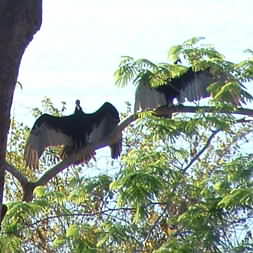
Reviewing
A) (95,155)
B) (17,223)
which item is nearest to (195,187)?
(17,223)

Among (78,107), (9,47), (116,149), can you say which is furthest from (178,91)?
(9,47)

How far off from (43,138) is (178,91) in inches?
42.2

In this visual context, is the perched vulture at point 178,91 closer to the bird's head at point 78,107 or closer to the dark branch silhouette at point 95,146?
the dark branch silhouette at point 95,146

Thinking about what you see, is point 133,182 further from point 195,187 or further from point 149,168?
point 195,187

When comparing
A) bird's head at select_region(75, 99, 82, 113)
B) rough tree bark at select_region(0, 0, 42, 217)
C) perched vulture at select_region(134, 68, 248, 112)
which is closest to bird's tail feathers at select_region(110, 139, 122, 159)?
perched vulture at select_region(134, 68, 248, 112)

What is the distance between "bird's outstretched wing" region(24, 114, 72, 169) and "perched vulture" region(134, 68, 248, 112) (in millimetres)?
695

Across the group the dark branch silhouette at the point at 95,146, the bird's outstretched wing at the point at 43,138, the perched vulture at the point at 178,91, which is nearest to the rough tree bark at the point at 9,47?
the dark branch silhouette at the point at 95,146

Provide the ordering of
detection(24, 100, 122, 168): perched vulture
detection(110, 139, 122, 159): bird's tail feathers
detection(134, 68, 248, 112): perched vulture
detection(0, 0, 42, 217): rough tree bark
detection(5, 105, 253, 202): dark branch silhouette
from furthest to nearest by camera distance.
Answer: detection(24, 100, 122, 168): perched vulture, detection(110, 139, 122, 159): bird's tail feathers, detection(134, 68, 248, 112): perched vulture, detection(5, 105, 253, 202): dark branch silhouette, detection(0, 0, 42, 217): rough tree bark

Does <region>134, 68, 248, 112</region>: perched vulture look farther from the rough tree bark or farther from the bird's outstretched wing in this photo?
the rough tree bark

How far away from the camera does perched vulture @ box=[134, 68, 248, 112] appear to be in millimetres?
4750

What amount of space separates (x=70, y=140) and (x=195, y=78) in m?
1.04

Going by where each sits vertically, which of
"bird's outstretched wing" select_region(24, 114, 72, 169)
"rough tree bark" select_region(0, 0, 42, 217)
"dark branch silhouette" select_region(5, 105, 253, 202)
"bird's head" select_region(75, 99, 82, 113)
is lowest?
"rough tree bark" select_region(0, 0, 42, 217)

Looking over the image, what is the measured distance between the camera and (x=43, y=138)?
5.21m

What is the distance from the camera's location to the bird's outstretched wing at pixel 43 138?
5.13 m
